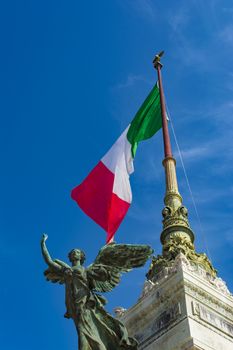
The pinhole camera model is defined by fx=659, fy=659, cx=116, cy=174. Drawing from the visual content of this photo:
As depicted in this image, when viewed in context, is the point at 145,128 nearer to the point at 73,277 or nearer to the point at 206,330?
the point at 206,330

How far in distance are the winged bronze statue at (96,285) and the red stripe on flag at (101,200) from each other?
10543 mm

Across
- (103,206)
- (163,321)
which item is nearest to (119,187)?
(103,206)

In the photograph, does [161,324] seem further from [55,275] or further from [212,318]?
[55,275]

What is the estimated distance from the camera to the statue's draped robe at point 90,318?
13.5m

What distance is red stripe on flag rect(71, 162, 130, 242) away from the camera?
2622cm

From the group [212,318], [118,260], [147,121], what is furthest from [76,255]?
[147,121]

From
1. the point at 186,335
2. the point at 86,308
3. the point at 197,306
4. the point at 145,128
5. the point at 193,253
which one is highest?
the point at 145,128

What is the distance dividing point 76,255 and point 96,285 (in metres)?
0.83

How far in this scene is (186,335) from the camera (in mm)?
19734

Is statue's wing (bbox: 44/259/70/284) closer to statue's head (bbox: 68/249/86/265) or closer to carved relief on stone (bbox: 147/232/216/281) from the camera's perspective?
statue's head (bbox: 68/249/86/265)

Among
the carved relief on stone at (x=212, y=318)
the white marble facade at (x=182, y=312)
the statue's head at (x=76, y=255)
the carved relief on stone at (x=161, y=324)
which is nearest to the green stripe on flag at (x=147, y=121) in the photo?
the white marble facade at (x=182, y=312)

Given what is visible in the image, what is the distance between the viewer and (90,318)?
45.5ft

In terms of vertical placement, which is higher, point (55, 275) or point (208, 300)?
point (208, 300)

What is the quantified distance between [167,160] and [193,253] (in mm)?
6421
